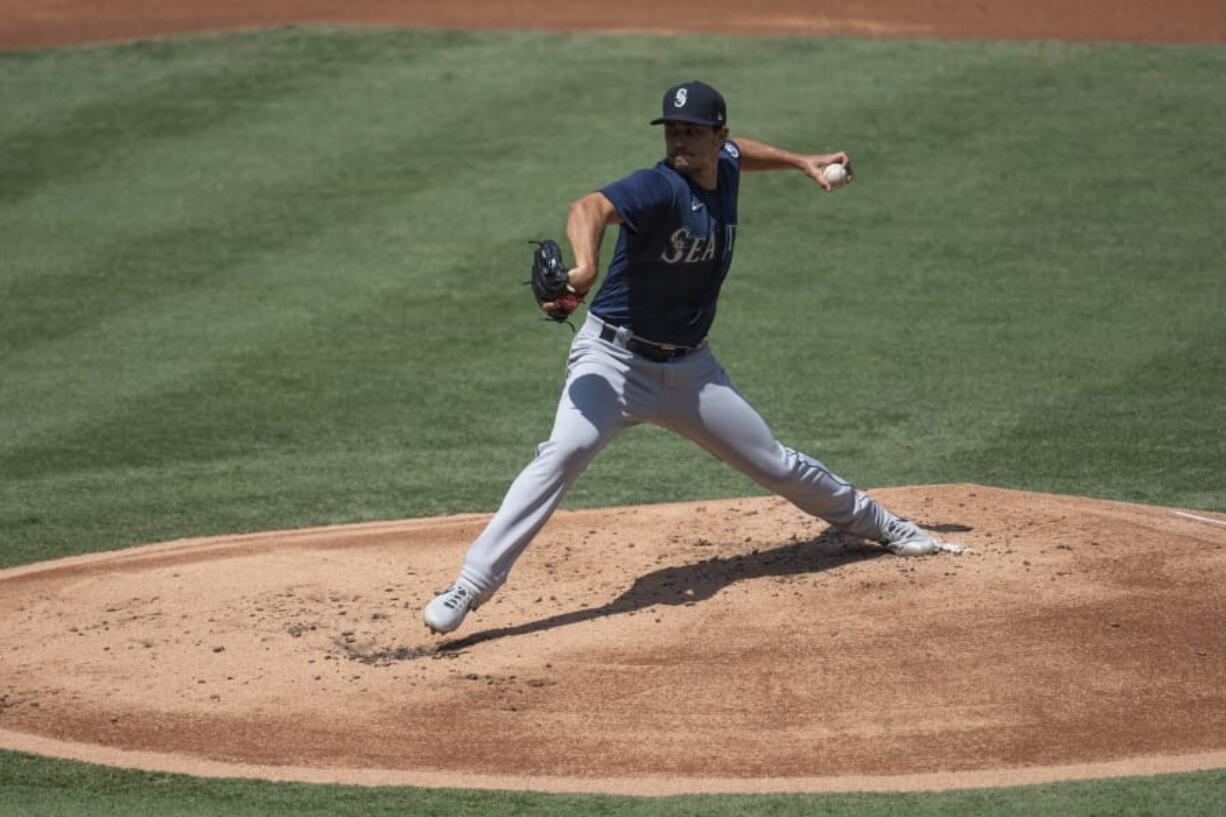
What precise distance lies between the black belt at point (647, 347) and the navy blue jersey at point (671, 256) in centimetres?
2

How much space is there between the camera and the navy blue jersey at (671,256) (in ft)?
20.1

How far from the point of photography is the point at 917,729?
5.60m

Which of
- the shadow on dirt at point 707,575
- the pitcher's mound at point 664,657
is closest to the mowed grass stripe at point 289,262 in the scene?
the pitcher's mound at point 664,657

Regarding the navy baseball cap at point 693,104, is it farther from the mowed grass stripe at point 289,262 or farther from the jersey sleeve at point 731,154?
the mowed grass stripe at point 289,262

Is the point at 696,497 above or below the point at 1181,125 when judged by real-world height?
below

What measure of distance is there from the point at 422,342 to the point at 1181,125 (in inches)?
265

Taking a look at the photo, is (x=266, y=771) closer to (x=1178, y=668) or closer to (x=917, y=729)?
(x=917, y=729)

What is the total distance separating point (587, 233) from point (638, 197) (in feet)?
1.16

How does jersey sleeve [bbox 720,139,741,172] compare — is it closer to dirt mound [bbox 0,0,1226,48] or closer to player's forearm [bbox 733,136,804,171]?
player's forearm [bbox 733,136,804,171]

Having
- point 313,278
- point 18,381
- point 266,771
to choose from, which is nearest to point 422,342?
→ point 313,278

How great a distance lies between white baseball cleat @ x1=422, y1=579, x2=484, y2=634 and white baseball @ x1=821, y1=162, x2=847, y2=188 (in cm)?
204

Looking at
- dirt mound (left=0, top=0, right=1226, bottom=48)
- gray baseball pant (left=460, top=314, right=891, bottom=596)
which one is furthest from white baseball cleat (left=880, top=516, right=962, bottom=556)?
dirt mound (left=0, top=0, right=1226, bottom=48)

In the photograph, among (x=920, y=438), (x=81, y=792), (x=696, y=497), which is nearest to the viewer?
(x=81, y=792)

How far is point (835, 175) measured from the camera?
6758 millimetres
